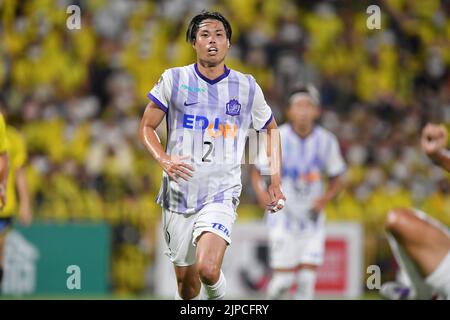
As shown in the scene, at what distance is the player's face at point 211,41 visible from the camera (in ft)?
21.1

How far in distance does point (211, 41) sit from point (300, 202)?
4.06 metres

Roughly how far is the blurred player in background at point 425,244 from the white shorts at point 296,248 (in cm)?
400

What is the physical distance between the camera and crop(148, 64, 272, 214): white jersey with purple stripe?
653 centimetres

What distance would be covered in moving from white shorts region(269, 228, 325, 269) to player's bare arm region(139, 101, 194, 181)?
12.6 feet

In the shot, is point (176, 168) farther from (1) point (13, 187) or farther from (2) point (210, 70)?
(1) point (13, 187)

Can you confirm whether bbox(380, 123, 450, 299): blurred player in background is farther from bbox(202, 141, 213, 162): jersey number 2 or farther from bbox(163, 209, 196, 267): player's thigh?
bbox(163, 209, 196, 267): player's thigh

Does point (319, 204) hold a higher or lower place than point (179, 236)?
higher

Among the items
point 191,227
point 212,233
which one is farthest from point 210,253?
point 191,227

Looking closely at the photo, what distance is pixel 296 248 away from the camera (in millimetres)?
10148

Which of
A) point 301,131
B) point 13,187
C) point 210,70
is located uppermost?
point 210,70

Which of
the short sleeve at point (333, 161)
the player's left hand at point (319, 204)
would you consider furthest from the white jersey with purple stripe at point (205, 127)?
the short sleeve at point (333, 161)

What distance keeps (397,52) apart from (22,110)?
6.32 meters

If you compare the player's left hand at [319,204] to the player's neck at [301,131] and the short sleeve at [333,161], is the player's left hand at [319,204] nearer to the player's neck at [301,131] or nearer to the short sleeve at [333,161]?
the short sleeve at [333,161]
